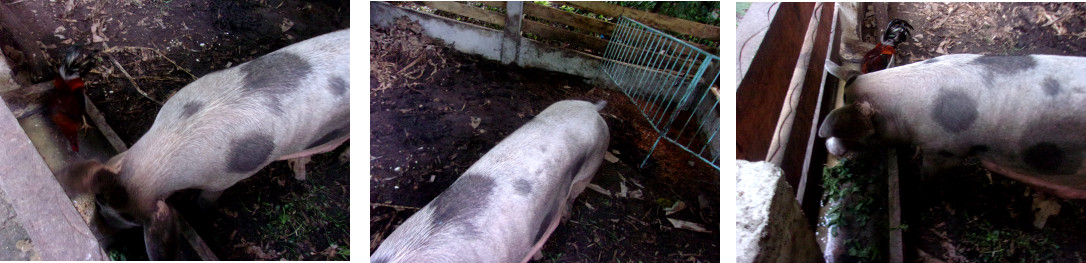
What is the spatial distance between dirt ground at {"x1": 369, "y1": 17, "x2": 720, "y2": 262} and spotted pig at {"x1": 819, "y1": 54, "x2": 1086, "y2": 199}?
1.80 ft

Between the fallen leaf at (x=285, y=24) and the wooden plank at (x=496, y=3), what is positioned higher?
the wooden plank at (x=496, y=3)

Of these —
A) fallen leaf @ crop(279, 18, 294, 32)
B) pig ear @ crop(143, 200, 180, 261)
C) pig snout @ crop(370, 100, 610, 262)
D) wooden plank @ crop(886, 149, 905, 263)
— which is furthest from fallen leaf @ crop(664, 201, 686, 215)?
pig ear @ crop(143, 200, 180, 261)

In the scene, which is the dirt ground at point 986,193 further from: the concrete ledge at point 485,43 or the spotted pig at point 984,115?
the concrete ledge at point 485,43

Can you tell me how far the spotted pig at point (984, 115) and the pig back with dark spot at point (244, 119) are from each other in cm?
175

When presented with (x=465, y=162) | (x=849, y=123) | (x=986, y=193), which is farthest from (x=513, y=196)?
(x=986, y=193)

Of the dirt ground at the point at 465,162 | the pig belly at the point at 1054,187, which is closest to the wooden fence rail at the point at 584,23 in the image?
the dirt ground at the point at 465,162

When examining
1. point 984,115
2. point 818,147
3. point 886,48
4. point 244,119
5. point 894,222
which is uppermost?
point 886,48

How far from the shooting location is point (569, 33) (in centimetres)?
163

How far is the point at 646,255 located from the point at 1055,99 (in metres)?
1.47

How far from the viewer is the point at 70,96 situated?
146 cm

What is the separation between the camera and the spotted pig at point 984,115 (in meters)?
1.61

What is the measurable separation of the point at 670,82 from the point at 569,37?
1.22ft

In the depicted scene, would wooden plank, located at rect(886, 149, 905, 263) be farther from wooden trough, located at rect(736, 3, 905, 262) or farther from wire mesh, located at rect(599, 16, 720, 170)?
wire mesh, located at rect(599, 16, 720, 170)

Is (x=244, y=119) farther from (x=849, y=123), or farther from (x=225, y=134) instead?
(x=849, y=123)
